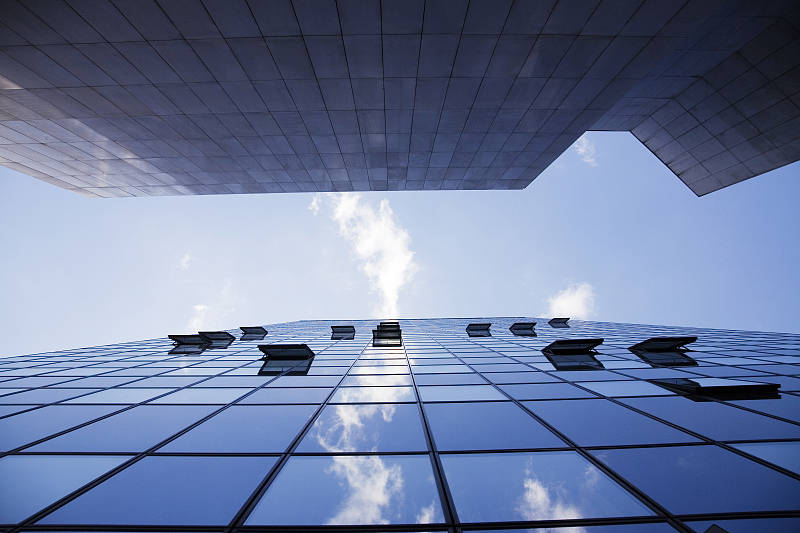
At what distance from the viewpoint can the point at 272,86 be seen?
1272 cm

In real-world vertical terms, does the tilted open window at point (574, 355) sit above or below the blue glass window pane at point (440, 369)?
above

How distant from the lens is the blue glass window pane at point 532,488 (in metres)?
3.57

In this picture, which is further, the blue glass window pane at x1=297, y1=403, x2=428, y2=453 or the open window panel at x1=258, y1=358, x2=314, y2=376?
the open window panel at x1=258, y1=358, x2=314, y2=376

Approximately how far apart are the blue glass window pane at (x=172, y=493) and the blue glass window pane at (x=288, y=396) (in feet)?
8.13

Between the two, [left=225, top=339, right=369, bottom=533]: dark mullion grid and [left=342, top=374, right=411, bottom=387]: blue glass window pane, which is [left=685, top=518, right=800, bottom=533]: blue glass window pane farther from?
[left=342, top=374, right=411, bottom=387]: blue glass window pane

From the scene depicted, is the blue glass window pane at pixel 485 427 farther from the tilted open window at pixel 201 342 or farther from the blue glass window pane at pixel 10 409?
the tilted open window at pixel 201 342

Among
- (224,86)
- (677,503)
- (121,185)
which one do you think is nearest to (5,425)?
(677,503)

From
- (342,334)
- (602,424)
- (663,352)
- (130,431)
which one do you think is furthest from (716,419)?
(342,334)

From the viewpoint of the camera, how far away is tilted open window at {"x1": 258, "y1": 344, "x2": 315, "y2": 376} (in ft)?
32.9

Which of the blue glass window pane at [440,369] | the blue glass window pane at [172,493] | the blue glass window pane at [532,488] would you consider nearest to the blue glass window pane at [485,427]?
the blue glass window pane at [532,488]

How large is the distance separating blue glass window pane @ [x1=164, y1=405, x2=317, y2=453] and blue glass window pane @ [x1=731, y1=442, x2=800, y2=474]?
23.9ft

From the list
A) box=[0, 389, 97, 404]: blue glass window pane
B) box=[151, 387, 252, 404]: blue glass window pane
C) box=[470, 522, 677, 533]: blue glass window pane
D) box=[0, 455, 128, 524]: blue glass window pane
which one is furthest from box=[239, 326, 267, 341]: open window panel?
box=[470, 522, 677, 533]: blue glass window pane

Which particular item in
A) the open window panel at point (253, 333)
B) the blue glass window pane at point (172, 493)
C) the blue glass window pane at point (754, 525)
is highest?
the blue glass window pane at point (754, 525)

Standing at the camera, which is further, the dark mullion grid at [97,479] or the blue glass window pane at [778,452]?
the blue glass window pane at [778,452]
